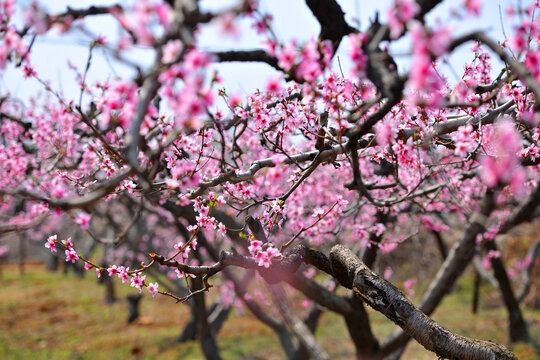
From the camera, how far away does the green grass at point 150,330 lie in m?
9.82

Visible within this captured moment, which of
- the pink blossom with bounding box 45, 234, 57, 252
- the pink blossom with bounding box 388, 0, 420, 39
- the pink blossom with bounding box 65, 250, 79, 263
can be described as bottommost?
the pink blossom with bounding box 65, 250, 79, 263

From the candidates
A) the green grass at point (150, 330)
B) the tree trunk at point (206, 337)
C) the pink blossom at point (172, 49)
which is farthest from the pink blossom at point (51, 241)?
the green grass at point (150, 330)

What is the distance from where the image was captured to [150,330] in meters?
12.4

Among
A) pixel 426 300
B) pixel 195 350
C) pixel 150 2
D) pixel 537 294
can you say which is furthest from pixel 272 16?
pixel 537 294

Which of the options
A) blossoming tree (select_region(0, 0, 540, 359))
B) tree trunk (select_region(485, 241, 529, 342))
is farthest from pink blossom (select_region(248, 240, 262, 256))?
tree trunk (select_region(485, 241, 529, 342))

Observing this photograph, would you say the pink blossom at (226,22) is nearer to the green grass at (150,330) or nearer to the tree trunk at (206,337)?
the tree trunk at (206,337)

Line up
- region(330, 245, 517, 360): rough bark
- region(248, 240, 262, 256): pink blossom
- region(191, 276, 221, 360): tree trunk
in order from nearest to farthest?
1. region(330, 245, 517, 360): rough bark
2. region(248, 240, 262, 256): pink blossom
3. region(191, 276, 221, 360): tree trunk

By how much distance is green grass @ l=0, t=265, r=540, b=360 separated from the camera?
32.2 ft

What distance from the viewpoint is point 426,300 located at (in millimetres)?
6105

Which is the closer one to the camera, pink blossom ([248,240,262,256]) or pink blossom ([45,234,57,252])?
pink blossom ([248,240,262,256])

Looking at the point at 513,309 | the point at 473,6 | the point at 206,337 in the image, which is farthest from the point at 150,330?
the point at 473,6

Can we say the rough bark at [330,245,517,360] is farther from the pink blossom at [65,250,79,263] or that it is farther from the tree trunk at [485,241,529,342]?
the tree trunk at [485,241,529,342]

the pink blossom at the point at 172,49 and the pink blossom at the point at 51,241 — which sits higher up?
the pink blossom at the point at 172,49

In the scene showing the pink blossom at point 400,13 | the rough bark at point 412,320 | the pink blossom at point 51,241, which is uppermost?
the pink blossom at point 400,13
